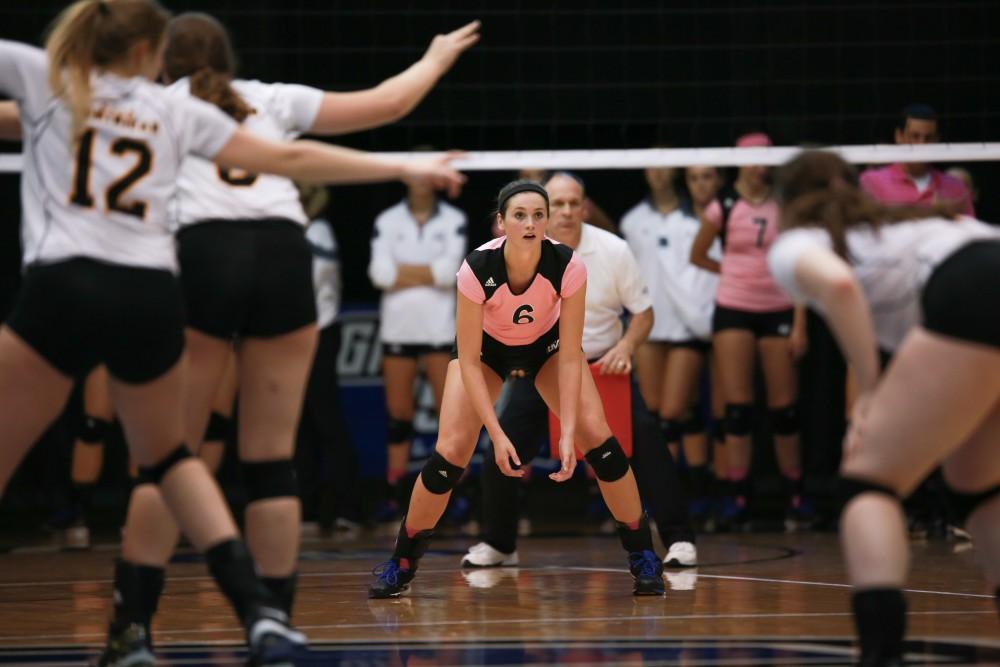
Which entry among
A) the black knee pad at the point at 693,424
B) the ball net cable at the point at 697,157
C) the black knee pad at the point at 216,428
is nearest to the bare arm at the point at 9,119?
the ball net cable at the point at 697,157

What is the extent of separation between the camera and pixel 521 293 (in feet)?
21.1

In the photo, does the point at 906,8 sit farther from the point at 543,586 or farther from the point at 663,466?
the point at 543,586

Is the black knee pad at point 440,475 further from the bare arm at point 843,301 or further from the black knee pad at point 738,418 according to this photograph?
the black knee pad at point 738,418

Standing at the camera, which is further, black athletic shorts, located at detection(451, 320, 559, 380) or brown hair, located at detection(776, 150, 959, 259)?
black athletic shorts, located at detection(451, 320, 559, 380)

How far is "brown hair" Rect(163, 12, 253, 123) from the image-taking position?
182 inches

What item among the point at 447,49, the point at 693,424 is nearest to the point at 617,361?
the point at 693,424

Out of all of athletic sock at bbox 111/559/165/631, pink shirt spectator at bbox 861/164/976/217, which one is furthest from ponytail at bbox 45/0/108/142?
pink shirt spectator at bbox 861/164/976/217

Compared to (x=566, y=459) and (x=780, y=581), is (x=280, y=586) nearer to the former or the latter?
(x=566, y=459)

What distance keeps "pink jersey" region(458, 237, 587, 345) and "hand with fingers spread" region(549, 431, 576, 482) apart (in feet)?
1.87

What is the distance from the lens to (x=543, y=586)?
22.2 feet

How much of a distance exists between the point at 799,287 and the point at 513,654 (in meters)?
1.50

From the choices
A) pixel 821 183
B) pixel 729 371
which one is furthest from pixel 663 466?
pixel 821 183

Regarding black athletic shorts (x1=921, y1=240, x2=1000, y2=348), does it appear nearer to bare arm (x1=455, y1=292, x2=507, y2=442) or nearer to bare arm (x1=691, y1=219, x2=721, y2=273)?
bare arm (x1=455, y1=292, x2=507, y2=442)

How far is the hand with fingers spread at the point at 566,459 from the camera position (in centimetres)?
591
